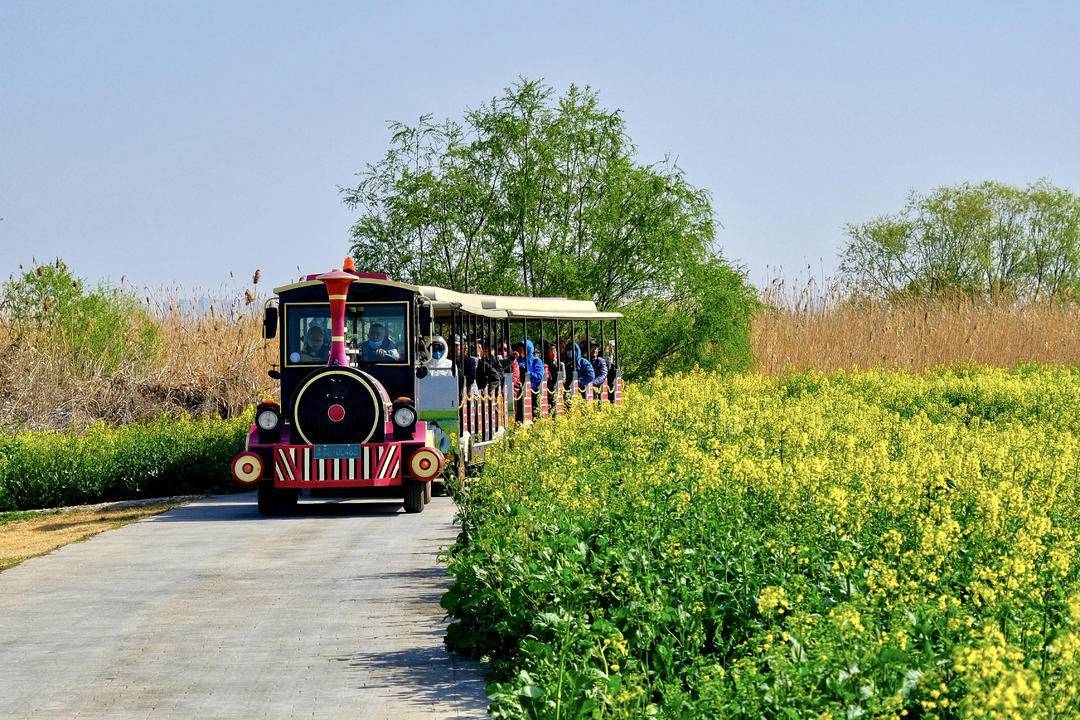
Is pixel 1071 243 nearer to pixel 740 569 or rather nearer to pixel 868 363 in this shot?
pixel 868 363

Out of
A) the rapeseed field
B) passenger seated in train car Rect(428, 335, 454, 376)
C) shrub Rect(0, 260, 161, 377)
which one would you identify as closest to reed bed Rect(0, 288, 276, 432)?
shrub Rect(0, 260, 161, 377)

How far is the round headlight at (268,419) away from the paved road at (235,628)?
2020mm

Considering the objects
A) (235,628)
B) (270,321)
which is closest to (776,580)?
(235,628)

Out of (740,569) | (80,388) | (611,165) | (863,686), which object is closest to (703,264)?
(611,165)

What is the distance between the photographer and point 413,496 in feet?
61.2

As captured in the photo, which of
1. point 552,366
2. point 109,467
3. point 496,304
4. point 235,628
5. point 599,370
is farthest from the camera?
point 552,366

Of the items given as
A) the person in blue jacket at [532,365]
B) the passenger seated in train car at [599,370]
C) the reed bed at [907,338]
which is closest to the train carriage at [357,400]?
the person in blue jacket at [532,365]

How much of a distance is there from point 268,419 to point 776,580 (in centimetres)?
1183

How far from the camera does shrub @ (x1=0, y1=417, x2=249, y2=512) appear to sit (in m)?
21.5

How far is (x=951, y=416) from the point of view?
823 inches

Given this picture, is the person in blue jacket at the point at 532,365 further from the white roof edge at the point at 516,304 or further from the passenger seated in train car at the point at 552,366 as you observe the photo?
the passenger seated in train car at the point at 552,366

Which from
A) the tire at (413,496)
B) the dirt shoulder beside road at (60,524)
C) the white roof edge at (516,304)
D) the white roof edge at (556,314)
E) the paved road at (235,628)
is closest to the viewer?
the paved road at (235,628)

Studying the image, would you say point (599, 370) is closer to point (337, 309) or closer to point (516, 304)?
point (516, 304)

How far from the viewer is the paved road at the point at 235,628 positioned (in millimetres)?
8508
